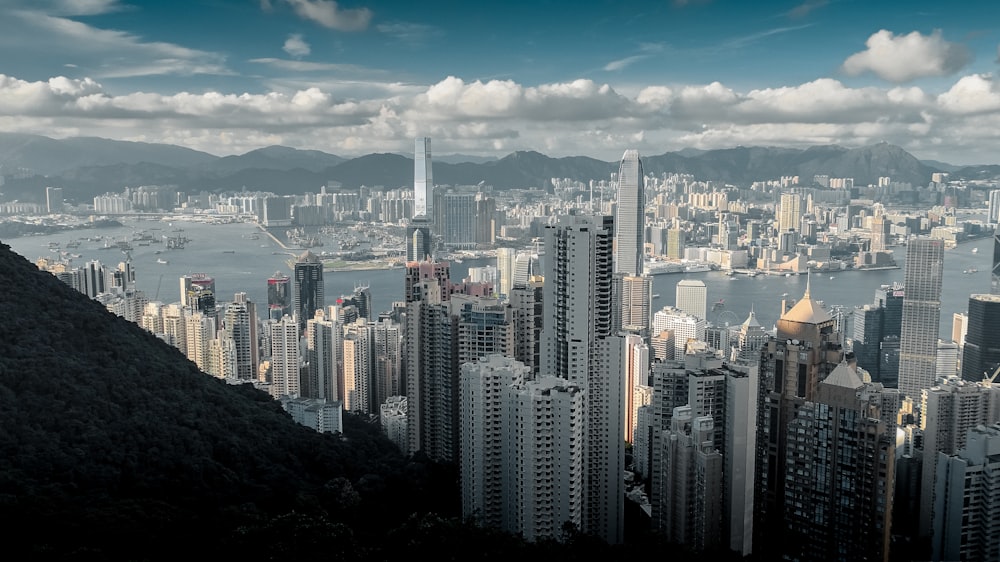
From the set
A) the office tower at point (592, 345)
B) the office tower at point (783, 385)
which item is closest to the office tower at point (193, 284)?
the office tower at point (592, 345)

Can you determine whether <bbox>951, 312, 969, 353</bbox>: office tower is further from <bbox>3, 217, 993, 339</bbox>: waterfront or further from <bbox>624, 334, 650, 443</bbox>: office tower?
<bbox>624, 334, 650, 443</bbox>: office tower

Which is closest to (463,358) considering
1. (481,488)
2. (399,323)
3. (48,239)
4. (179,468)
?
(481,488)

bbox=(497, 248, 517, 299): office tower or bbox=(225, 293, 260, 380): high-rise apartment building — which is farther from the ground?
bbox=(497, 248, 517, 299): office tower

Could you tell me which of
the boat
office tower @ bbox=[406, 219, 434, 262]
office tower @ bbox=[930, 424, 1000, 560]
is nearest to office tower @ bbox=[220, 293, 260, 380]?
office tower @ bbox=[406, 219, 434, 262]

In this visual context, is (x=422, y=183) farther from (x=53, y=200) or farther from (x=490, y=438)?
(x=490, y=438)

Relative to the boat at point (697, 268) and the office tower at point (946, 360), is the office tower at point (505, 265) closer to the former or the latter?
the boat at point (697, 268)

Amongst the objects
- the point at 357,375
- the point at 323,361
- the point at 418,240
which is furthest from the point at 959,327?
the point at 418,240

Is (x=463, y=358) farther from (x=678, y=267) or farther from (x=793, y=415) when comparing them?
(x=678, y=267)
